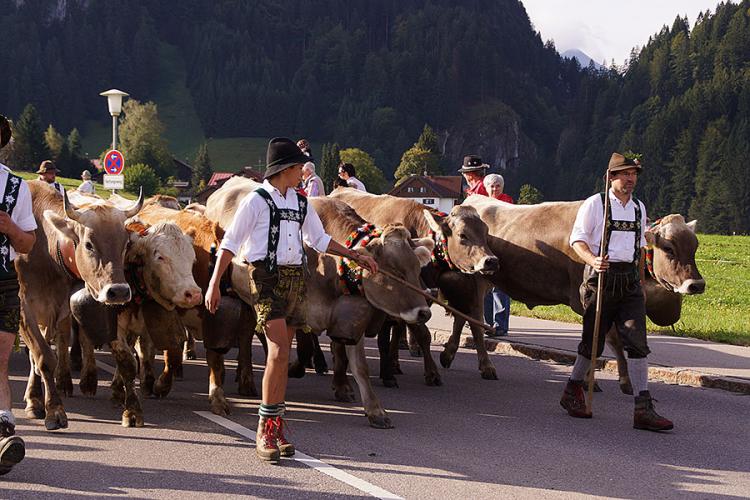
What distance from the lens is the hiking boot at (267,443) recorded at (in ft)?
22.3

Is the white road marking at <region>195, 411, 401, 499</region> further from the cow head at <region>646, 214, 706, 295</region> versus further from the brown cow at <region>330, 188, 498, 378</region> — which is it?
the cow head at <region>646, 214, 706, 295</region>

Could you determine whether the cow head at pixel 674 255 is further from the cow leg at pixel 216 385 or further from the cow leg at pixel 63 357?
the cow leg at pixel 63 357

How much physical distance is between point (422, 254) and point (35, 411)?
342 cm

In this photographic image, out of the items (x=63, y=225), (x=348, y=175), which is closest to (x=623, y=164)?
(x=63, y=225)

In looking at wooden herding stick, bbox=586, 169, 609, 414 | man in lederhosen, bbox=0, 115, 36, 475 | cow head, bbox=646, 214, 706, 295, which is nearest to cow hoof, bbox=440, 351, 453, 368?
cow head, bbox=646, 214, 706, 295

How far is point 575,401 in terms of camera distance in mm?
A: 8906

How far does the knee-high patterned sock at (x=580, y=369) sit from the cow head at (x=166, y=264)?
3354 mm

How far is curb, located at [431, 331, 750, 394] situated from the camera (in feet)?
35.0

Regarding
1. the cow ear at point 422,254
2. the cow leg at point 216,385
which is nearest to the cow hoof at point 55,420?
the cow leg at point 216,385

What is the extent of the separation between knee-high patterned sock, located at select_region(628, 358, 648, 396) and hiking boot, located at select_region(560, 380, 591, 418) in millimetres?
503

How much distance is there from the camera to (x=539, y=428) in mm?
8398

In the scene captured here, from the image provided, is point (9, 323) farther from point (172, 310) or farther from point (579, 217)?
point (579, 217)

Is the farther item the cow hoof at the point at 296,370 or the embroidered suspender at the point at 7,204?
the cow hoof at the point at 296,370

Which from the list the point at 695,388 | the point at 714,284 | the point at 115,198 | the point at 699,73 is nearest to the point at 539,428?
the point at 695,388
